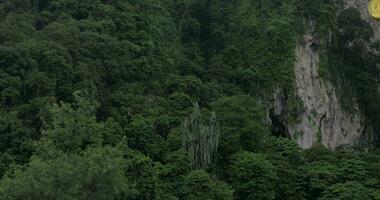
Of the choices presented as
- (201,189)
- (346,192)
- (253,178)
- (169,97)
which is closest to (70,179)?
(201,189)

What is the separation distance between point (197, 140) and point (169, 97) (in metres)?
7.82

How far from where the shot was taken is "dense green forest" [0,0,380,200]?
2231 centimetres

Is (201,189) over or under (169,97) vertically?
under

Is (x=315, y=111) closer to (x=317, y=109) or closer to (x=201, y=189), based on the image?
(x=317, y=109)

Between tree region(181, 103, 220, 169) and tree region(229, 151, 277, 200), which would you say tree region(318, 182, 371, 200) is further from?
tree region(181, 103, 220, 169)

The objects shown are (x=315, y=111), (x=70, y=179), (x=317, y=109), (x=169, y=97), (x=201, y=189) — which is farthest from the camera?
→ (x=317, y=109)

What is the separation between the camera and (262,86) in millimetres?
43812

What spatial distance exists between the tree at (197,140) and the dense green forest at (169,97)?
66mm

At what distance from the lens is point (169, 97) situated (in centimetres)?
3747

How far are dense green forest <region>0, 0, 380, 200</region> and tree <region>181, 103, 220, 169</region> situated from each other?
0.07 meters

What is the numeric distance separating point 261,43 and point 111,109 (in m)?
16.6

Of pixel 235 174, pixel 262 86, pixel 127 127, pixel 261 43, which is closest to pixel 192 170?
pixel 235 174

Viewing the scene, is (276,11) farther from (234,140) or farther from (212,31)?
(234,140)

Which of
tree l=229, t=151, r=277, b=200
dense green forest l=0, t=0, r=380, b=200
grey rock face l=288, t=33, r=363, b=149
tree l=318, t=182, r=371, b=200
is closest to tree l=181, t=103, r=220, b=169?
dense green forest l=0, t=0, r=380, b=200
